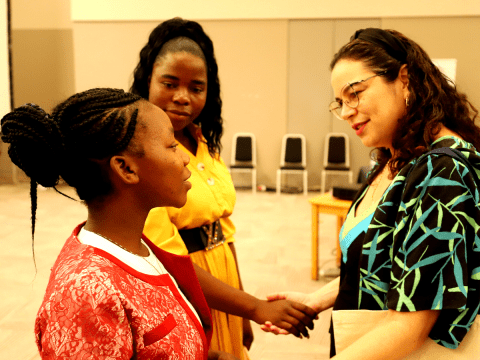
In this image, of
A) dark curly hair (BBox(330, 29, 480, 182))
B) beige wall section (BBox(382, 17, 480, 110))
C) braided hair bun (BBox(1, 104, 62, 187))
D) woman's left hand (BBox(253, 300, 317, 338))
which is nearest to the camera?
braided hair bun (BBox(1, 104, 62, 187))

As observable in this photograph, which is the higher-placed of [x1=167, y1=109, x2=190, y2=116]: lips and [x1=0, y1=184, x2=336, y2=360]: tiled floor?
[x1=167, y1=109, x2=190, y2=116]: lips

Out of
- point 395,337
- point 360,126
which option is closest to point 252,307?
point 395,337

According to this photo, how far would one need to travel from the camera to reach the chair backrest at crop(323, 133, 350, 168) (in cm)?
765

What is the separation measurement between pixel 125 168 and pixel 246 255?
11.9ft

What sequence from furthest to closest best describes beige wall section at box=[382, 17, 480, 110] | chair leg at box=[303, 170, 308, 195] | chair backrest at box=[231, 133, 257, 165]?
chair backrest at box=[231, 133, 257, 165] < chair leg at box=[303, 170, 308, 195] < beige wall section at box=[382, 17, 480, 110]

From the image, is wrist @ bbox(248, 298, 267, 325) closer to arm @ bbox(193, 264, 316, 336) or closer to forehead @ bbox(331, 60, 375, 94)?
arm @ bbox(193, 264, 316, 336)

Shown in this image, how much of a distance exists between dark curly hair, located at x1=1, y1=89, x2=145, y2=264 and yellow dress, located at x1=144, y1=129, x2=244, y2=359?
38 cm

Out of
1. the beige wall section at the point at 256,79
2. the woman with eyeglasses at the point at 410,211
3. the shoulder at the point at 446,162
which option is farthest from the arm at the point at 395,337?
the beige wall section at the point at 256,79

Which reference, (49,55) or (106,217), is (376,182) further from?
(49,55)

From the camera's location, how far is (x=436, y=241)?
2.93 feet

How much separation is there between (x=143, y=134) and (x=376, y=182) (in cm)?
77

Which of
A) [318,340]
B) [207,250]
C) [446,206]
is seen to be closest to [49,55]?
[318,340]

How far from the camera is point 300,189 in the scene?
8.00 meters

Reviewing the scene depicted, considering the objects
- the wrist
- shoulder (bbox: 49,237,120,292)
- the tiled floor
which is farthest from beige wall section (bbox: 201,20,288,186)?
shoulder (bbox: 49,237,120,292)
